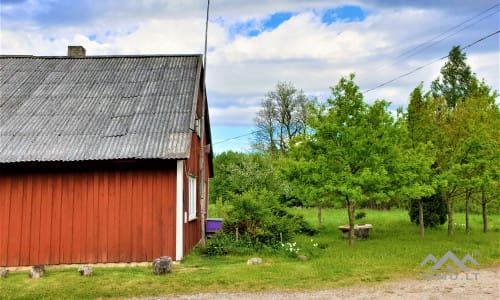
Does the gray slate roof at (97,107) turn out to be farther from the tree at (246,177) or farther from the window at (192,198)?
the tree at (246,177)

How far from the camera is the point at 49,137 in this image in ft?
37.6

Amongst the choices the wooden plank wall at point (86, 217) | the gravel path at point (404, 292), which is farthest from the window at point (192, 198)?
the gravel path at point (404, 292)

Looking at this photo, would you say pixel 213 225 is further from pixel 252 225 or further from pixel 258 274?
pixel 258 274

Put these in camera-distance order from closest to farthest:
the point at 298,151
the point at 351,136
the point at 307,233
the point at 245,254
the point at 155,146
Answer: the point at 155,146 < the point at 245,254 < the point at 351,136 < the point at 298,151 < the point at 307,233

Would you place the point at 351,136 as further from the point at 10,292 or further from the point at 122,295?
the point at 10,292

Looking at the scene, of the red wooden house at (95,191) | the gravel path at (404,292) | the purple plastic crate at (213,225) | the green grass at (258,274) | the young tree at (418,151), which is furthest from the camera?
the purple plastic crate at (213,225)

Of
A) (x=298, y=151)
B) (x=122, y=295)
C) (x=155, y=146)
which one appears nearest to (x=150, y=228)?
(x=155, y=146)

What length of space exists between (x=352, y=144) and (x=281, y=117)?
2514cm

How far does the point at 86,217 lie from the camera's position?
1107 cm

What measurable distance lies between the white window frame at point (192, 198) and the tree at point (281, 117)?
76.8 feet

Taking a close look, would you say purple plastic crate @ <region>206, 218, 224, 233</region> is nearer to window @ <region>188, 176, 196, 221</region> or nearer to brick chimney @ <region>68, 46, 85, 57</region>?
window @ <region>188, 176, 196, 221</region>

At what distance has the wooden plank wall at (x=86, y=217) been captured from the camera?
35.8 ft

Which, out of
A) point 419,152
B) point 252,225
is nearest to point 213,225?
point 252,225

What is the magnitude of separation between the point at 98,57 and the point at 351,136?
9.38 metres
